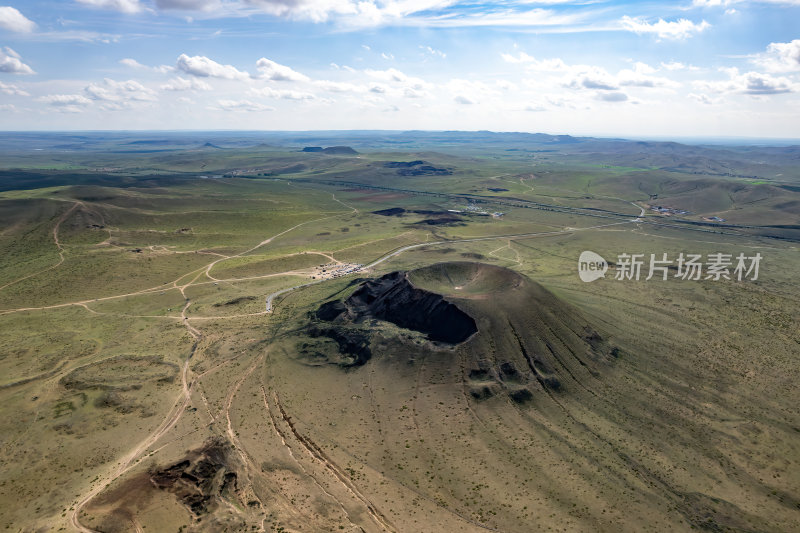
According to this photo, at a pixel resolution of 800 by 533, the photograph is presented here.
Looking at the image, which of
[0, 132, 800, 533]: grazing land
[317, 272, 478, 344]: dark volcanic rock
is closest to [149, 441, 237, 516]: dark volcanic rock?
[0, 132, 800, 533]: grazing land

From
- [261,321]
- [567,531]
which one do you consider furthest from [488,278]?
[567,531]

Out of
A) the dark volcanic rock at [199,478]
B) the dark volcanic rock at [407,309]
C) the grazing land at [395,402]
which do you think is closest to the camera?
the dark volcanic rock at [199,478]

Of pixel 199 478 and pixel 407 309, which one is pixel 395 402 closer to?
pixel 407 309

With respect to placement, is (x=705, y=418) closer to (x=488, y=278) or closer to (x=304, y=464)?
(x=488, y=278)

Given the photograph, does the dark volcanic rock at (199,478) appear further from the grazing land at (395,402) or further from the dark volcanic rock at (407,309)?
the dark volcanic rock at (407,309)

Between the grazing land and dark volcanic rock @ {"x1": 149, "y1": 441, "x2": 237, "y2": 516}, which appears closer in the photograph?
dark volcanic rock @ {"x1": 149, "y1": 441, "x2": 237, "y2": 516}

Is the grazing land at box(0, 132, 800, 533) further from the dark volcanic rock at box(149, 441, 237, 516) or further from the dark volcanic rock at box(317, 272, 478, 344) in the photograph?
the dark volcanic rock at box(317, 272, 478, 344)

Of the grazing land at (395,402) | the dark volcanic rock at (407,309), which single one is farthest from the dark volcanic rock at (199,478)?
the dark volcanic rock at (407,309)

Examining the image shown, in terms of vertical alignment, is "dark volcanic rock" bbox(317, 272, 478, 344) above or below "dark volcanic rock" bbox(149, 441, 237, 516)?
A: above

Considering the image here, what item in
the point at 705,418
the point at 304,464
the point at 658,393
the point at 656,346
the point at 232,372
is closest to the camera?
the point at 304,464
